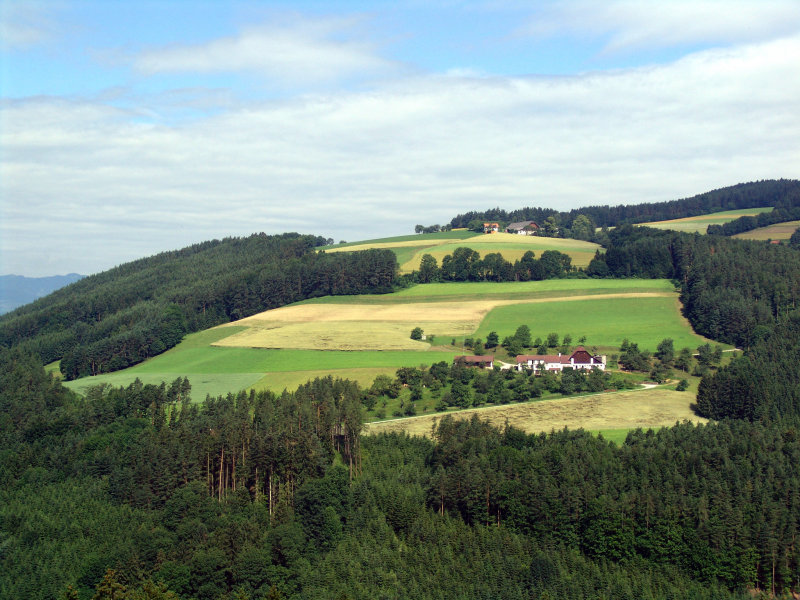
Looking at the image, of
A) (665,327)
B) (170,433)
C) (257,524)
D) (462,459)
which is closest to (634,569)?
(462,459)

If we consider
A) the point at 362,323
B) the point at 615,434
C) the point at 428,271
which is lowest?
the point at 615,434

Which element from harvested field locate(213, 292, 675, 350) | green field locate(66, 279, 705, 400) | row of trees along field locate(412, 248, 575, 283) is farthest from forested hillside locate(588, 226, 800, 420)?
harvested field locate(213, 292, 675, 350)

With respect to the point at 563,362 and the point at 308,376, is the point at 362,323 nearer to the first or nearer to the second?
the point at 308,376

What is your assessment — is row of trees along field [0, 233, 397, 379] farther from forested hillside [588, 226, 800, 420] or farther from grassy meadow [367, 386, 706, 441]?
grassy meadow [367, 386, 706, 441]

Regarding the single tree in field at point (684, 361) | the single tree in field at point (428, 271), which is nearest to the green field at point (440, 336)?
the single tree in field at point (684, 361)

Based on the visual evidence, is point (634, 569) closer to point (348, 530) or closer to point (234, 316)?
point (348, 530)

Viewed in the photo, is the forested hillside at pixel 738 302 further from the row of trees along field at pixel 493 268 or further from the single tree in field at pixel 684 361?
the row of trees along field at pixel 493 268

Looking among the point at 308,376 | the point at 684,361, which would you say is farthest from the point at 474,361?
the point at 684,361
